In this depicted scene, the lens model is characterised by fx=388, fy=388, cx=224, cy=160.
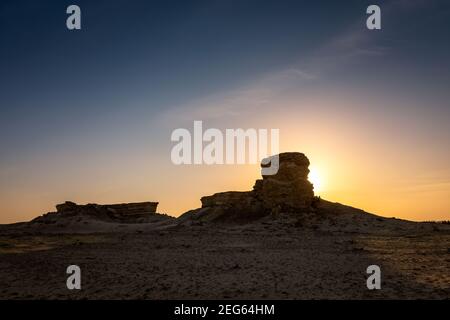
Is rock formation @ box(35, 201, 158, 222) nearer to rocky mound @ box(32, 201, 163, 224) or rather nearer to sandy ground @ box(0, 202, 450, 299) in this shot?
rocky mound @ box(32, 201, 163, 224)

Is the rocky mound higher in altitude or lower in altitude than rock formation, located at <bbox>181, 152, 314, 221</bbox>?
lower

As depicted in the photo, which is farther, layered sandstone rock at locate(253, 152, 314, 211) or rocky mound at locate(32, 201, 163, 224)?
rocky mound at locate(32, 201, 163, 224)

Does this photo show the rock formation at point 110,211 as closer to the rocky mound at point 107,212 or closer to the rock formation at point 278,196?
the rocky mound at point 107,212

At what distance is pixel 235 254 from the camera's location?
2086 centimetres

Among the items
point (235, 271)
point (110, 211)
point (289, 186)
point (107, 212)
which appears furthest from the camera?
point (110, 211)

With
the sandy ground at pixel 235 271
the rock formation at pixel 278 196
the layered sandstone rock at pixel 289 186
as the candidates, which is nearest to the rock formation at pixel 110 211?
the rock formation at pixel 278 196

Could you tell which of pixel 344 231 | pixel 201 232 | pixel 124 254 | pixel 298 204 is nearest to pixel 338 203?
pixel 298 204

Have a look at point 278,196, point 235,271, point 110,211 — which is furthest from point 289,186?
point 110,211

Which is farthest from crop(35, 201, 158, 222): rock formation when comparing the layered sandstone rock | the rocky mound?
the layered sandstone rock

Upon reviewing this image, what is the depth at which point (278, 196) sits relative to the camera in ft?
148

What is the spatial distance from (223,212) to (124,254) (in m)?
26.5

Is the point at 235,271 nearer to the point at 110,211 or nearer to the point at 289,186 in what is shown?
the point at 289,186

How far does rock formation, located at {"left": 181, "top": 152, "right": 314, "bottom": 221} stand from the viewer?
147 ft
